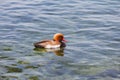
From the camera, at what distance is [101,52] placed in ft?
59.7

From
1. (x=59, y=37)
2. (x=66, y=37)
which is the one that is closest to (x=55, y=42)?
(x=59, y=37)

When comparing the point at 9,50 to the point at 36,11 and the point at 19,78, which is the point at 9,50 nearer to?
the point at 19,78

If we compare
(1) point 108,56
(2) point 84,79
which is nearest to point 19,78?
(2) point 84,79

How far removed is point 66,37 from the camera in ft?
67.4

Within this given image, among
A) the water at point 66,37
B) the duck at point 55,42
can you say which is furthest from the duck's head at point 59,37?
the water at point 66,37

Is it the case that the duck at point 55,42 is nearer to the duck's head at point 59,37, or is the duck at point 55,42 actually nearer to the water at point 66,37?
the duck's head at point 59,37

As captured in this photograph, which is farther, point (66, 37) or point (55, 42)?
point (66, 37)

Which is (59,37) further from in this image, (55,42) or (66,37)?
(66,37)

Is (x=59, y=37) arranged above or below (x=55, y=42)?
above

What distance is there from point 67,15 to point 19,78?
1002 centimetres

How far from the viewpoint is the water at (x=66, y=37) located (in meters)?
15.8

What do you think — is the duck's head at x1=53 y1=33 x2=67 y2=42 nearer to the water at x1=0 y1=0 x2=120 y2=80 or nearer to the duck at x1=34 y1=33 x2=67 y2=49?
the duck at x1=34 y1=33 x2=67 y2=49

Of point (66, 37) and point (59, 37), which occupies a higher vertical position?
point (59, 37)

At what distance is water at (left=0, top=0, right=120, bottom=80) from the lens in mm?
15758
